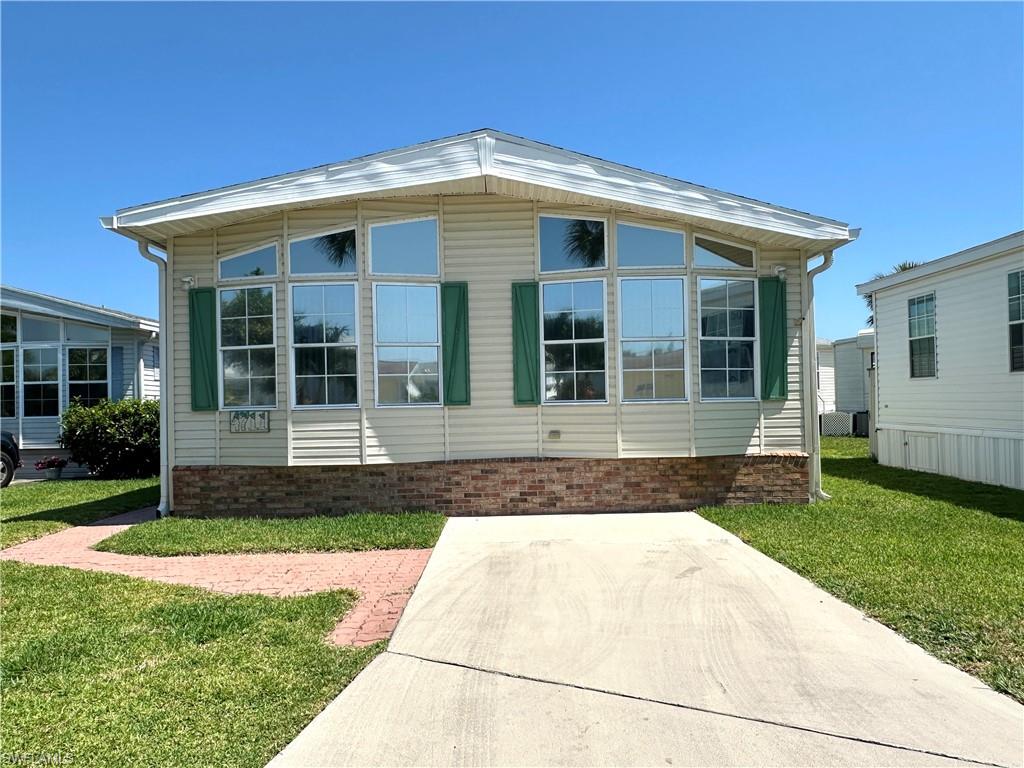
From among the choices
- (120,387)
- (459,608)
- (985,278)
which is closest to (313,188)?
(459,608)

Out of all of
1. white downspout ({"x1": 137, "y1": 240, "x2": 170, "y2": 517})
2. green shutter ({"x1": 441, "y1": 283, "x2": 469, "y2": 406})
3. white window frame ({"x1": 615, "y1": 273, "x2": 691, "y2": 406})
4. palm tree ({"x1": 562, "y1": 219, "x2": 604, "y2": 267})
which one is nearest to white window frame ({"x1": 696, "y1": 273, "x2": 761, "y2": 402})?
white window frame ({"x1": 615, "y1": 273, "x2": 691, "y2": 406})

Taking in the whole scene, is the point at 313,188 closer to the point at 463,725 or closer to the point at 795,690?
the point at 463,725

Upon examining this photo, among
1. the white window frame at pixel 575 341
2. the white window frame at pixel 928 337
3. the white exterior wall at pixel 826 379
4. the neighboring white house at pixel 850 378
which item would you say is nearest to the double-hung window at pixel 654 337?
the white window frame at pixel 575 341

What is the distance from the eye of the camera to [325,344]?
7730 millimetres

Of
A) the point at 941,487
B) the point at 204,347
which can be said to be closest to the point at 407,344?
the point at 204,347

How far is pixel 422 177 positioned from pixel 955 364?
361 inches

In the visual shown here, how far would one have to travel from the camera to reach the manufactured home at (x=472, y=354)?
25.3 feet

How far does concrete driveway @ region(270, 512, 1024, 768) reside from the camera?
273 cm

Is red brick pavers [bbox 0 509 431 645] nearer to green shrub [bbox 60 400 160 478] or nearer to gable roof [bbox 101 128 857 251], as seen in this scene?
gable roof [bbox 101 128 857 251]

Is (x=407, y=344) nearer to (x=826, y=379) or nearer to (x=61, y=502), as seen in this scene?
(x=61, y=502)

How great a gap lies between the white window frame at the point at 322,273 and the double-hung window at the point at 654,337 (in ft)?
10.8

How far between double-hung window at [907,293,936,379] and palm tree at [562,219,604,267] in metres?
7.00

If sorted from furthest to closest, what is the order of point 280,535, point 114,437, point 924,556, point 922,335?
point 114,437 → point 922,335 → point 280,535 → point 924,556

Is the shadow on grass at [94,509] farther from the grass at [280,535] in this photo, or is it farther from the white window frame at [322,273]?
the white window frame at [322,273]
